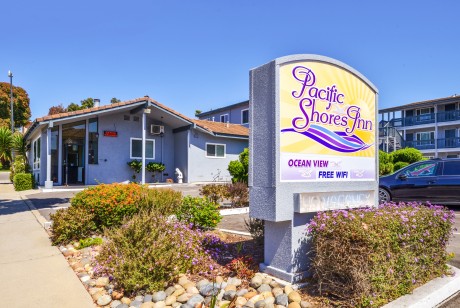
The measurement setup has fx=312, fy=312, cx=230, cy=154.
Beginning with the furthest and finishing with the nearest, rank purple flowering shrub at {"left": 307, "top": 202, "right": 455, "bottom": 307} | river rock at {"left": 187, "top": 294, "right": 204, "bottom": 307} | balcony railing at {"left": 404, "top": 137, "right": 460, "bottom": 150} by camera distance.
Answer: balcony railing at {"left": 404, "top": 137, "right": 460, "bottom": 150}, river rock at {"left": 187, "top": 294, "right": 204, "bottom": 307}, purple flowering shrub at {"left": 307, "top": 202, "right": 455, "bottom": 307}

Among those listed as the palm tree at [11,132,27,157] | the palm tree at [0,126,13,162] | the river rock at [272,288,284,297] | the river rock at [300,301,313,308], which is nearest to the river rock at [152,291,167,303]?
the river rock at [272,288,284,297]

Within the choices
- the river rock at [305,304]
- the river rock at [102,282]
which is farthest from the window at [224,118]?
the river rock at [305,304]

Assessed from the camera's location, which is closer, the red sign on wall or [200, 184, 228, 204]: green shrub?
[200, 184, 228, 204]: green shrub

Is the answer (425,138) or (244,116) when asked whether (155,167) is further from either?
(425,138)

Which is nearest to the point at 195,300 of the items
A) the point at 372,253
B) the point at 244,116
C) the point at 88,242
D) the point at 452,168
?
the point at 372,253

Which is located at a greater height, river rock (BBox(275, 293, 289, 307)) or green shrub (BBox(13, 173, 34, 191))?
green shrub (BBox(13, 173, 34, 191))

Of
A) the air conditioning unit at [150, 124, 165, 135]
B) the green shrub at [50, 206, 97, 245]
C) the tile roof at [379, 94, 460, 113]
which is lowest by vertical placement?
the green shrub at [50, 206, 97, 245]

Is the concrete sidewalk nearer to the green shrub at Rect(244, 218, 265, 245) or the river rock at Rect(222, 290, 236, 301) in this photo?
the river rock at Rect(222, 290, 236, 301)

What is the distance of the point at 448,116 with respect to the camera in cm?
3123

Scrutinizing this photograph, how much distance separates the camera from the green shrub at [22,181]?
17.4 meters

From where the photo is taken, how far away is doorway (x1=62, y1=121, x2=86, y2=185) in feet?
61.5

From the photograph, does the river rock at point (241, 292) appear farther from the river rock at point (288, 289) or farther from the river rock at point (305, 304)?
the river rock at point (305, 304)

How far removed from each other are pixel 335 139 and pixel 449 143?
32.7 meters

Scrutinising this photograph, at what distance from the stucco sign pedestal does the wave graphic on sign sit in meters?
0.01
